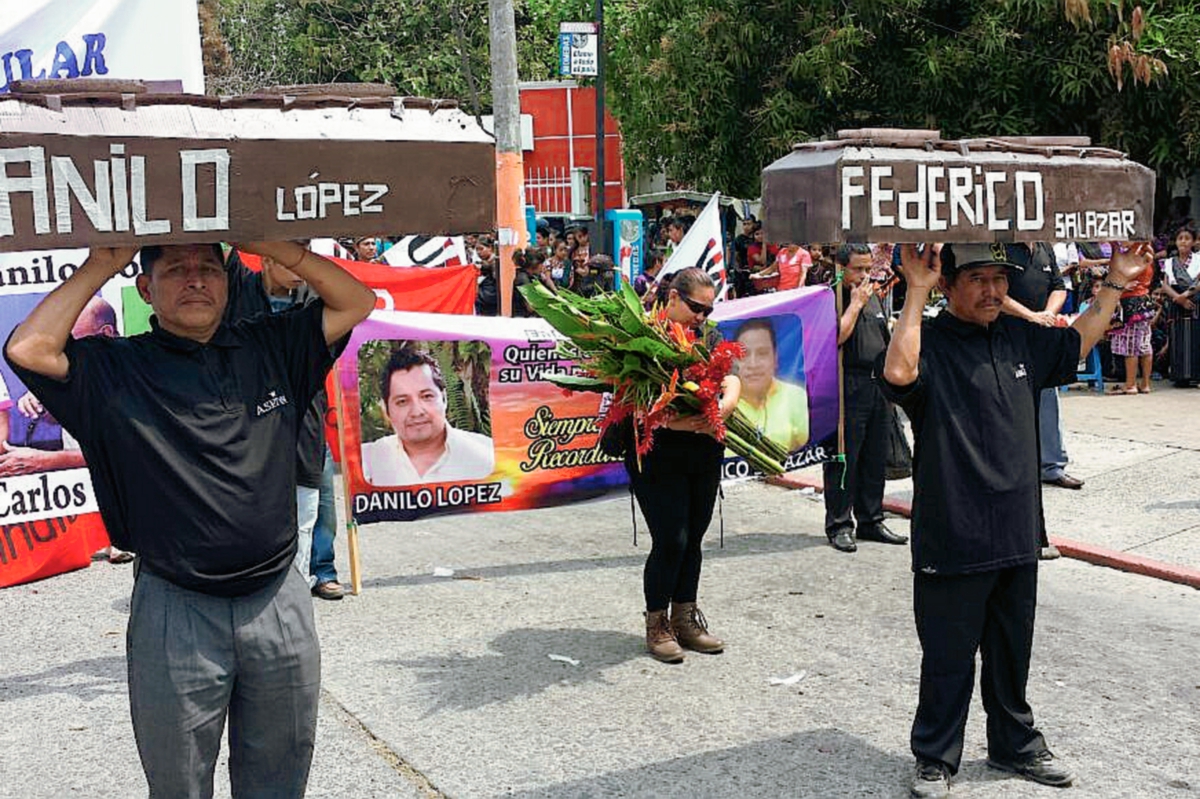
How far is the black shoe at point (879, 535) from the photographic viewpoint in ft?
28.3

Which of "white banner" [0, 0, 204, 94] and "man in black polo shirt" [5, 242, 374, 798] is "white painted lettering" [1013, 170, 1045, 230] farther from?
"white banner" [0, 0, 204, 94]

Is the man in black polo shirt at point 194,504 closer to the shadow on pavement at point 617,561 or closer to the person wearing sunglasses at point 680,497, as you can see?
the person wearing sunglasses at point 680,497

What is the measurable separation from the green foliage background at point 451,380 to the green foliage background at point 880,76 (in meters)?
9.30

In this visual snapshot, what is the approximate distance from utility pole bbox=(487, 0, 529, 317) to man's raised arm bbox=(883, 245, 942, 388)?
9.50 m

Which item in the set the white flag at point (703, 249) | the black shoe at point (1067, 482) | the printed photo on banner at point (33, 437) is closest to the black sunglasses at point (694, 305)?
the printed photo on banner at point (33, 437)

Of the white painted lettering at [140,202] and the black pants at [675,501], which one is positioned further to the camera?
the black pants at [675,501]

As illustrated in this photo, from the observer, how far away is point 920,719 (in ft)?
15.8

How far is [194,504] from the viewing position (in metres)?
3.38

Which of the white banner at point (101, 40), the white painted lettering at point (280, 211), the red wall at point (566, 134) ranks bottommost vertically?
the white painted lettering at point (280, 211)

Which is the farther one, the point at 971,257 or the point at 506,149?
the point at 506,149

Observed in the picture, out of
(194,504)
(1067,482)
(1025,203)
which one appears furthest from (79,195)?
(1067,482)

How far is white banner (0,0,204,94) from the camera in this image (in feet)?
25.2

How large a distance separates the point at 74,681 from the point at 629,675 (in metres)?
2.54

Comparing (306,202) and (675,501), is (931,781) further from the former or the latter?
(306,202)
